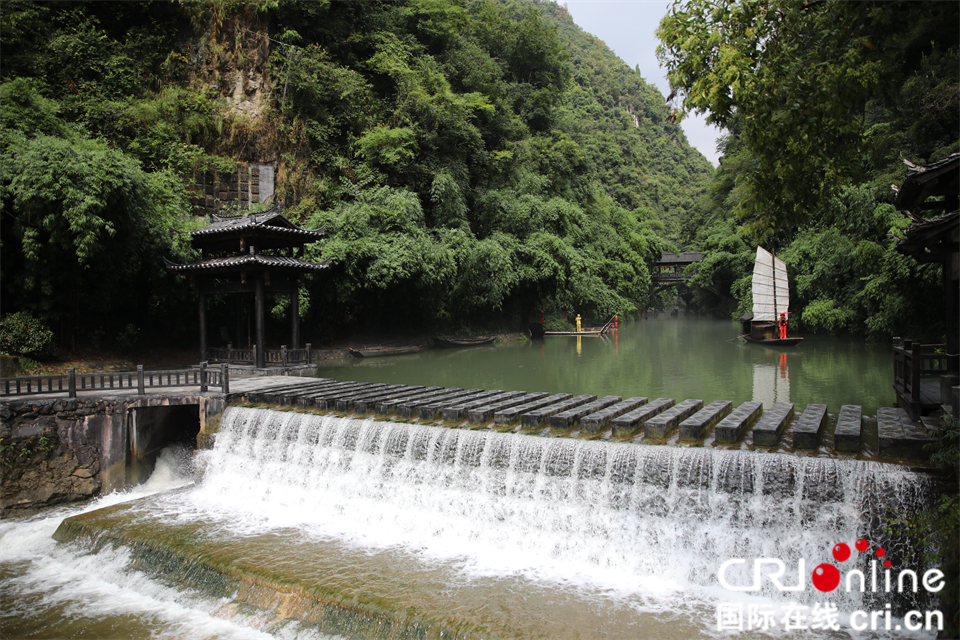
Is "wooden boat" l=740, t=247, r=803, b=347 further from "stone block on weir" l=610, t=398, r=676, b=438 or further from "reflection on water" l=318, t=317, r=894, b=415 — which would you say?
"stone block on weir" l=610, t=398, r=676, b=438

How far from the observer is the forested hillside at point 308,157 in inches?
535

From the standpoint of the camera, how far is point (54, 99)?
62.8ft

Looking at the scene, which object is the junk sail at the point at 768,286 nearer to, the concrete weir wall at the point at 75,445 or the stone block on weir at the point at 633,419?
the stone block on weir at the point at 633,419

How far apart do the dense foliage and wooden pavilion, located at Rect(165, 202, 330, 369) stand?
994cm

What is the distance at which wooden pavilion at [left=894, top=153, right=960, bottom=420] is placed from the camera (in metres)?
6.03

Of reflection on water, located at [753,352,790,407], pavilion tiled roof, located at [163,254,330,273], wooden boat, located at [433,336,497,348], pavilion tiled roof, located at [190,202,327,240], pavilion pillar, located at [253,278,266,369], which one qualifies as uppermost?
pavilion tiled roof, located at [190,202,327,240]

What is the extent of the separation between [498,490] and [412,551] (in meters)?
1.17

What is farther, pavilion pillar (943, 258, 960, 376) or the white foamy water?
pavilion pillar (943, 258, 960, 376)

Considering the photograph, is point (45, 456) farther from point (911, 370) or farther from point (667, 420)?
point (911, 370)

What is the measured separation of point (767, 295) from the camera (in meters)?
26.0

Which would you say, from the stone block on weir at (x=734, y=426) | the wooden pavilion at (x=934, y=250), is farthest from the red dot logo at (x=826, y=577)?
the wooden pavilion at (x=934, y=250)

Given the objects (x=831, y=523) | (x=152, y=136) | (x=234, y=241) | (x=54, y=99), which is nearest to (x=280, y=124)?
(x=152, y=136)

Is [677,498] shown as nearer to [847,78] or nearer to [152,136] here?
[847,78]

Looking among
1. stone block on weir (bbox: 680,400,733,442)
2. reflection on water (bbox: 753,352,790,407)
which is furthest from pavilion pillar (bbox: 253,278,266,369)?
reflection on water (bbox: 753,352,790,407)
